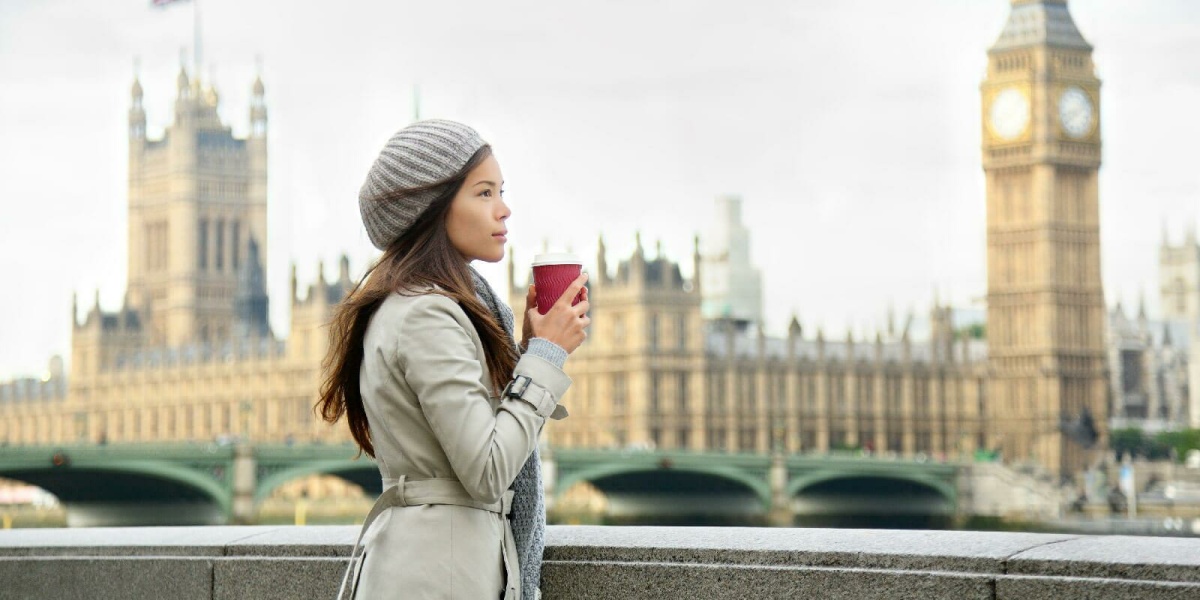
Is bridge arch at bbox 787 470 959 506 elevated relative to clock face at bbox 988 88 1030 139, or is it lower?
lower

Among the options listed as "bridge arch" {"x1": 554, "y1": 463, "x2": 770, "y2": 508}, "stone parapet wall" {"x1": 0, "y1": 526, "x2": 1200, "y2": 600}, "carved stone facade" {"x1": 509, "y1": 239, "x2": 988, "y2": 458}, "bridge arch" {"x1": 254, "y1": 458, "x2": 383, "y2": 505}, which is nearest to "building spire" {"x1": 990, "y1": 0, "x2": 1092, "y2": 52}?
"carved stone facade" {"x1": 509, "y1": 239, "x2": 988, "y2": 458}

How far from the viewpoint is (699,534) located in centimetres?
389

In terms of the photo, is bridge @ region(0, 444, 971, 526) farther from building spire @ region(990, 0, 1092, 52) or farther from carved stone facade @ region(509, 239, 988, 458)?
building spire @ region(990, 0, 1092, 52)

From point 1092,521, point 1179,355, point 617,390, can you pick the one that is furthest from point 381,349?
point 1179,355

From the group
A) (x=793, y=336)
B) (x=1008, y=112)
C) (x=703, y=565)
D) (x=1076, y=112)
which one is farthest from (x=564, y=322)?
(x=1076, y=112)

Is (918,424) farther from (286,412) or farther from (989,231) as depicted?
(286,412)

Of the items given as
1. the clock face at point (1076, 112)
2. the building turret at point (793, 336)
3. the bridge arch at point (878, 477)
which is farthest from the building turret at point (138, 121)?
the bridge arch at point (878, 477)

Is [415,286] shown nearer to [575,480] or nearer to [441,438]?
[441,438]

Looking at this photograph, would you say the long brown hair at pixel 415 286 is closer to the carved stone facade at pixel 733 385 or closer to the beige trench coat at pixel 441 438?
the beige trench coat at pixel 441 438

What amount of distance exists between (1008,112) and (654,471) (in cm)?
2806

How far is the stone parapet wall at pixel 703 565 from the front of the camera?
3361 millimetres

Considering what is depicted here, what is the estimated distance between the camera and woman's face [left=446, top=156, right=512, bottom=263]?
3266 millimetres

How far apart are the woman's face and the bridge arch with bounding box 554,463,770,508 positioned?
39868 mm

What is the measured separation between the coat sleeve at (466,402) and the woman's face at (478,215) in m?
0.19
